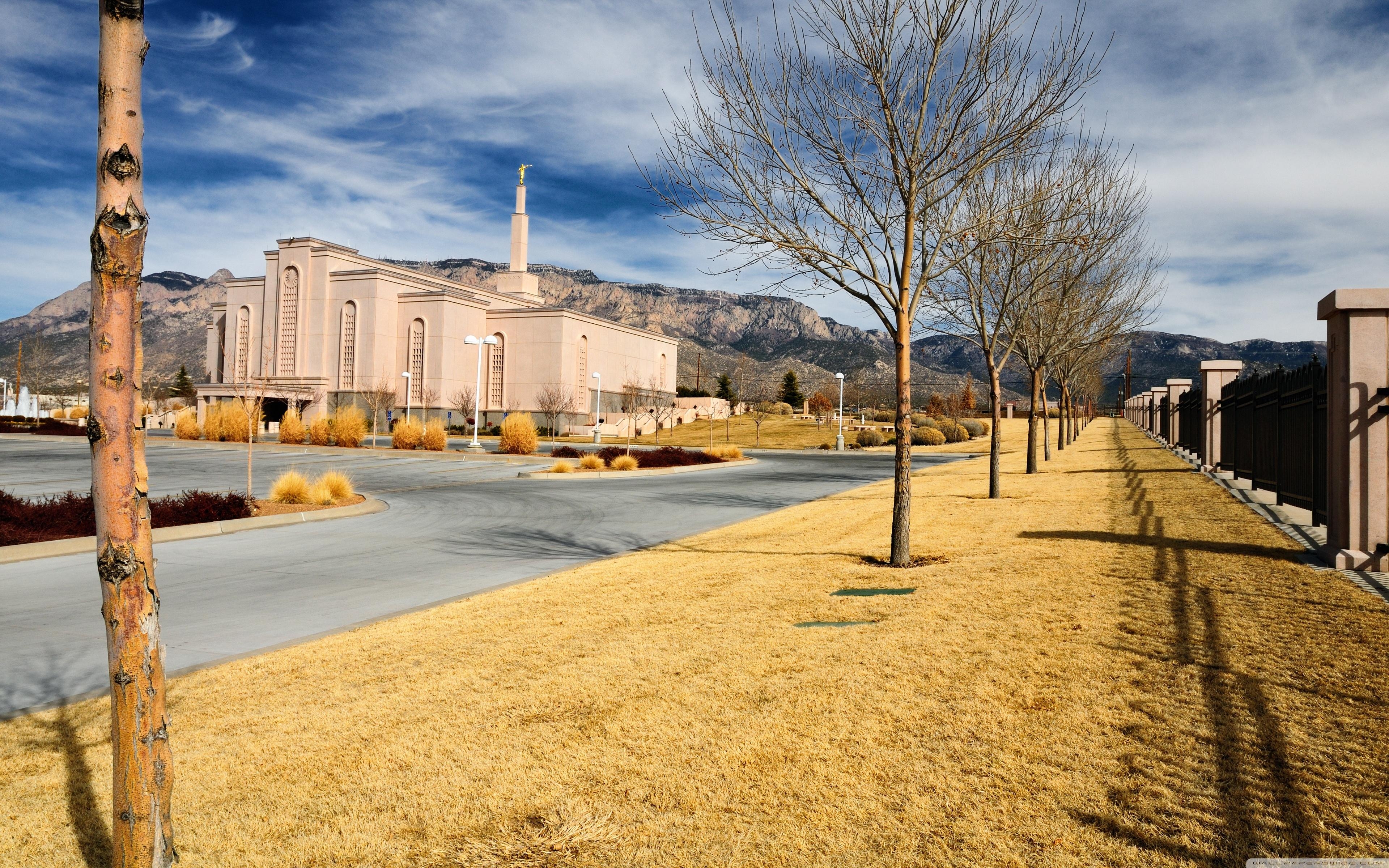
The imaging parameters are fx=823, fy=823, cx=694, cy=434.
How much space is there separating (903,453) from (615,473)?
1642cm

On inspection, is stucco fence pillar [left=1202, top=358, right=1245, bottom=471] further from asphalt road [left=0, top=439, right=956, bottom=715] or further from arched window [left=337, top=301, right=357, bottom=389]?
arched window [left=337, top=301, right=357, bottom=389]

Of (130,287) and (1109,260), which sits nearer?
(130,287)

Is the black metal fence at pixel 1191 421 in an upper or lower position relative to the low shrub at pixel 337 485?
upper

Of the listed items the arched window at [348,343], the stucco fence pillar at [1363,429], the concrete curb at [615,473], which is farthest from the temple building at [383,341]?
the stucco fence pillar at [1363,429]

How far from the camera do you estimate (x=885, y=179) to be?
30.2ft

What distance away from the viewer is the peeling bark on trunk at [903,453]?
843 cm

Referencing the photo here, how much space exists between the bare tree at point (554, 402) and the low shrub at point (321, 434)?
25.0 m

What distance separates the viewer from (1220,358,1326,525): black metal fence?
28.2 feet

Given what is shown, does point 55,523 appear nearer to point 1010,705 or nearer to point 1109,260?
point 1010,705

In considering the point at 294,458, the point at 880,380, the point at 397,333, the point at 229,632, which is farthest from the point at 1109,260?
the point at 880,380

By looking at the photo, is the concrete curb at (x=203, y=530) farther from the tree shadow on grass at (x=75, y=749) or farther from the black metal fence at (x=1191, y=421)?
the black metal fence at (x=1191, y=421)

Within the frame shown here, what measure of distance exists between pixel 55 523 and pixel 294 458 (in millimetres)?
20561

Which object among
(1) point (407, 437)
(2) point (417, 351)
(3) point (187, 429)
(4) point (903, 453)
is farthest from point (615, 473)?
(2) point (417, 351)

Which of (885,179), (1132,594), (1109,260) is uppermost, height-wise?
(1109,260)
